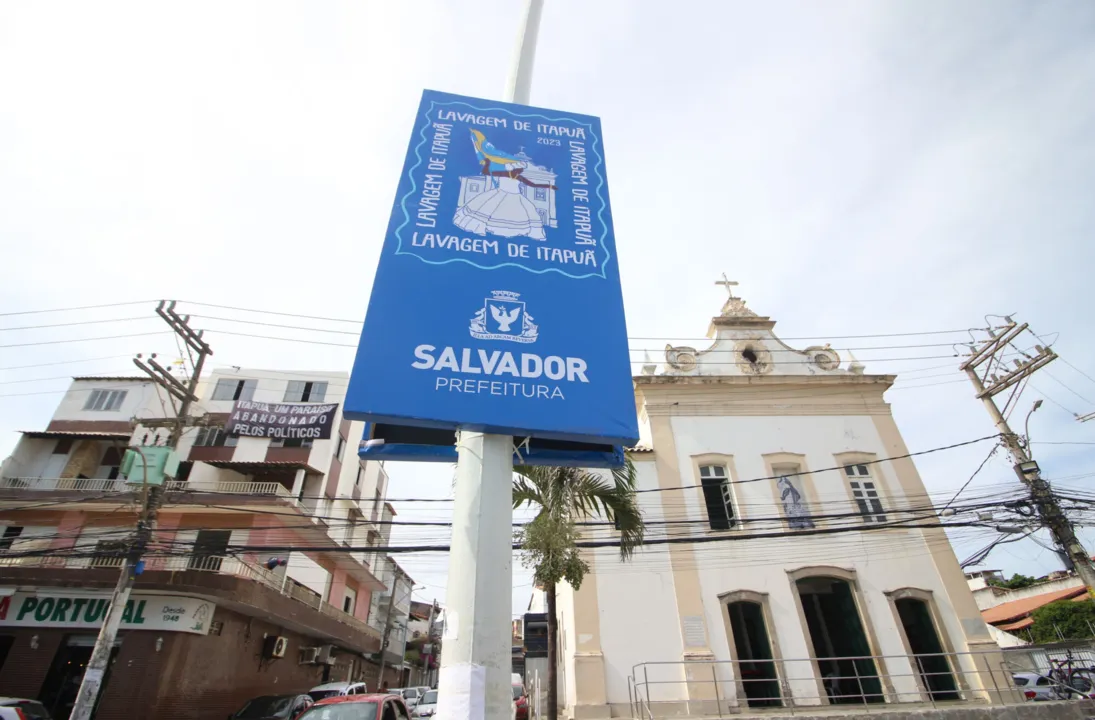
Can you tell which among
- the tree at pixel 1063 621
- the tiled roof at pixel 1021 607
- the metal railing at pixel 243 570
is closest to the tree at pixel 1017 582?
the tiled roof at pixel 1021 607

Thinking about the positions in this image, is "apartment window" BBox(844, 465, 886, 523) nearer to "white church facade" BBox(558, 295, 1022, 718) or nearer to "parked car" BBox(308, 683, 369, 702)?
"white church facade" BBox(558, 295, 1022, 718)

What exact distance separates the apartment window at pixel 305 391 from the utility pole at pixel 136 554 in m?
14.0

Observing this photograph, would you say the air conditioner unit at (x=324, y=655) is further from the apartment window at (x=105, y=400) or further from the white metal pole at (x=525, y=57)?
the white metal pole at (x=525, y=57)

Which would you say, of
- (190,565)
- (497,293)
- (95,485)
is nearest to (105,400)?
(95,485)

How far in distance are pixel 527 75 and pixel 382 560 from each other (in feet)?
105

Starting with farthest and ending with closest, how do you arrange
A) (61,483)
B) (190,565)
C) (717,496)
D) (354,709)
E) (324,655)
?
(324,655) → (61,483) → (190,565) → (717,496) → (354,709)

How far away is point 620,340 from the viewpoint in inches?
→ 187

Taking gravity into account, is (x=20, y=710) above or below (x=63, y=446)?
below

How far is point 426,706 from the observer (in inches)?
793

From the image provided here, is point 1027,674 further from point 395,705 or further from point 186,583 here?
point 186,583

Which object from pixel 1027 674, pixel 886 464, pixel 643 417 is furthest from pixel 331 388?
pixel 1027 674

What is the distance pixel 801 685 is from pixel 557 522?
829 cm

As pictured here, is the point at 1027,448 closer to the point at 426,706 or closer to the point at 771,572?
the point at 771,572

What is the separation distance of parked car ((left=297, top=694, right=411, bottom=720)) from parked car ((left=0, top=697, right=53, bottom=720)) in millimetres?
5155
